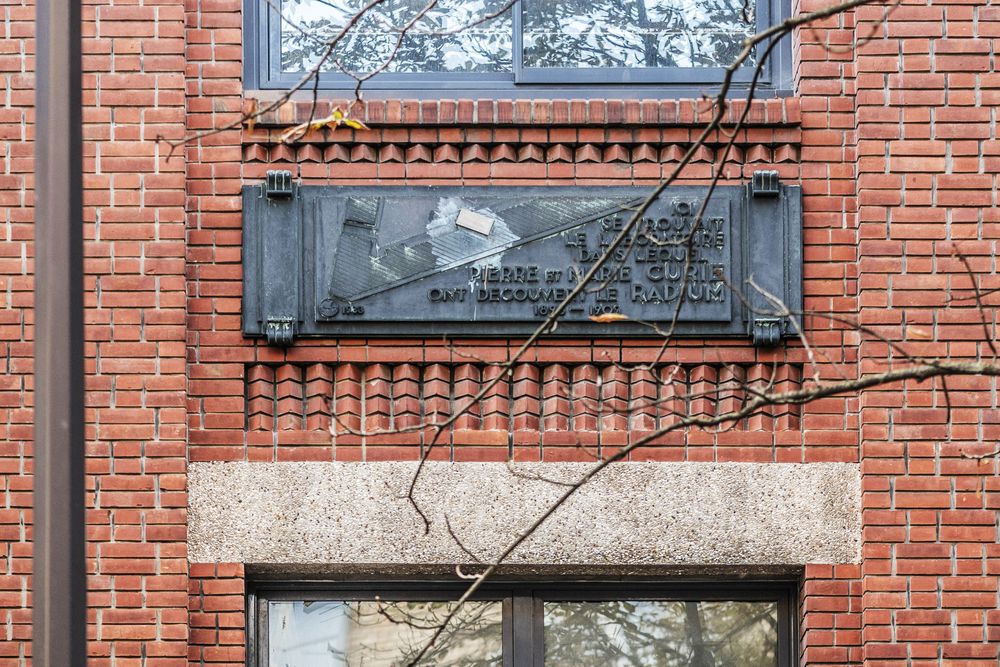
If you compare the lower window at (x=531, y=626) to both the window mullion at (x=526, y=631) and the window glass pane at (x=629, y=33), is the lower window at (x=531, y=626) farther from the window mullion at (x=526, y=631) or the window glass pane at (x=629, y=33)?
the window glass pane at (x=629, y=33)

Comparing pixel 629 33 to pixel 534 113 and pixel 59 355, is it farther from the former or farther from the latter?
pixel 59 355

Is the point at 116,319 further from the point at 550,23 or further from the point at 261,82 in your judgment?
the point at 550,23

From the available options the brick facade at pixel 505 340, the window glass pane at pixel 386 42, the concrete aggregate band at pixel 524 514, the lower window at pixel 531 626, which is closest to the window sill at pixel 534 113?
the brick facade at pixel 505 340

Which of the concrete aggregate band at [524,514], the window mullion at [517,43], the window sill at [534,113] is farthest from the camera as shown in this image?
the window mullion at [517,43]

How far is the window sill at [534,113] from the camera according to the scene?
8.54 meters

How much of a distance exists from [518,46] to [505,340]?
1.58 metres

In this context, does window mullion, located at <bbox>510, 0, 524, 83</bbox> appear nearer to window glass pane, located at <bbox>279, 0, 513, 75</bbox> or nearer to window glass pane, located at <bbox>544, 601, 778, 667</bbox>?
window glass pane, located at <bbox>279, 0, 513, 75</bbox>

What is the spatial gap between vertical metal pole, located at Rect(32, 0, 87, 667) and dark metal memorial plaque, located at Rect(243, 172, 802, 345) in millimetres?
3110

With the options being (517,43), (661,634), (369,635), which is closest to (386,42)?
(517,43)

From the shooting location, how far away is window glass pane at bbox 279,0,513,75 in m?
8.89

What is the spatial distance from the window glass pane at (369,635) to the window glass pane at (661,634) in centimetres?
32

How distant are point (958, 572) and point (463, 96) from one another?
3.42m

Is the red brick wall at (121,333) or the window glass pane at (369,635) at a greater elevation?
the red brick wall at (121,333)

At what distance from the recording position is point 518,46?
349 inches
